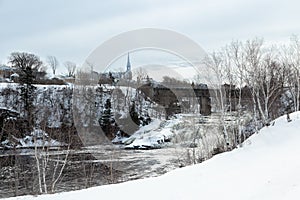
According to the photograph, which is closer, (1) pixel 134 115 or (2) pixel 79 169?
(2) pixel 79 169

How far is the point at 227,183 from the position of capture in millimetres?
6008

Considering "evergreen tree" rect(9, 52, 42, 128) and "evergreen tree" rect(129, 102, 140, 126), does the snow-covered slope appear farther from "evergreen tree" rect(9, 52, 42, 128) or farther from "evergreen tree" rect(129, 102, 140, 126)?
"evergreen tree" rect(129, 102, 140, 126)

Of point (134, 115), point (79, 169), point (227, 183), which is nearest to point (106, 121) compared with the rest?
point (134, 115)

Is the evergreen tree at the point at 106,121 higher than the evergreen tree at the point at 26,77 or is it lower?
lower

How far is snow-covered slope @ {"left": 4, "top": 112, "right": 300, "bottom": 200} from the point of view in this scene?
5276 millimetres

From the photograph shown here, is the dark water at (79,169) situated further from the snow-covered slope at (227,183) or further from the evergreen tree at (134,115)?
the evergreen tree at (134,115)

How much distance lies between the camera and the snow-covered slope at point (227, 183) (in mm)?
5276

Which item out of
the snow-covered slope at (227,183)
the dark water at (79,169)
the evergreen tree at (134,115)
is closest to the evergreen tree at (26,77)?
the dark water at (79,169)

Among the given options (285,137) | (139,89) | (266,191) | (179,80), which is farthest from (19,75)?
(266,191)

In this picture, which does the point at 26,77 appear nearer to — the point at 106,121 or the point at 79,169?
the point at 106,121

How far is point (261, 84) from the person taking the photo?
18.5m

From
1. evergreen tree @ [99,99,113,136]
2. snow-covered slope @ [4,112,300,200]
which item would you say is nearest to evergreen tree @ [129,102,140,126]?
evergreen tree @ [99,99,113,136]

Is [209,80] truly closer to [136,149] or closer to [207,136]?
[207,136]

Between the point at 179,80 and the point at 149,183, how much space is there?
16.0 metres
